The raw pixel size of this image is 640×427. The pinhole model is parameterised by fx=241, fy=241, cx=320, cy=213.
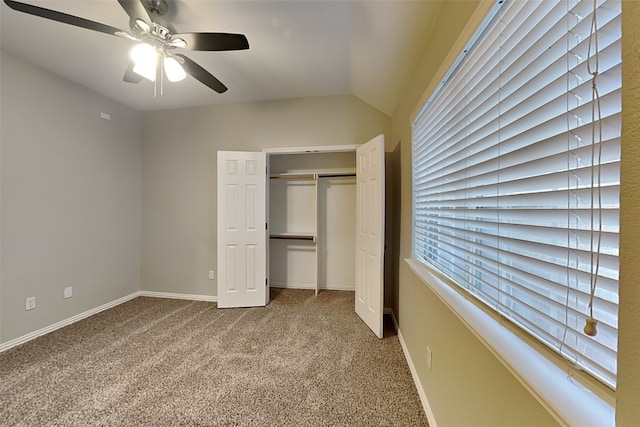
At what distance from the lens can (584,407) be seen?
0.49m

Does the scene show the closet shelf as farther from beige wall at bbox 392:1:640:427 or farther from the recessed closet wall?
beige wall at bbox 392:1:640:427

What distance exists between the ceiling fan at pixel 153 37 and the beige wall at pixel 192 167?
4.23ft

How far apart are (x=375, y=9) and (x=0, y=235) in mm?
3562

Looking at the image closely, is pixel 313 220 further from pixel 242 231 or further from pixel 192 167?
pixel 192 167

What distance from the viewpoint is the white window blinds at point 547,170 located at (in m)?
0.48

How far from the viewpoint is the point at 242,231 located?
3.10 metres

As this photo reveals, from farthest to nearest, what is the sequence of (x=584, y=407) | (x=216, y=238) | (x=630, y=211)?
(x=216, y=238) < (x=584, y=407) < (x=630, y=211)

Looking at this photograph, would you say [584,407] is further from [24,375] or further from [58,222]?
[58,222]

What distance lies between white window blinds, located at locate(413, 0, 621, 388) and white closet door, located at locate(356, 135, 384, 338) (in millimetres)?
1268

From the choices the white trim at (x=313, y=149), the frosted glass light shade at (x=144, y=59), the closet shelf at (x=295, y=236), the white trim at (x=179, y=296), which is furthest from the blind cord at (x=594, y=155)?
the white trim at (x=179, y=296)

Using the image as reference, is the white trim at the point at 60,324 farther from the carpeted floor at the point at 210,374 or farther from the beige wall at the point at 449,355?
the beige wall at the point at 449,355

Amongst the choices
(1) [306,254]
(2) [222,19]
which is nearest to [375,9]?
(2) [222,19]

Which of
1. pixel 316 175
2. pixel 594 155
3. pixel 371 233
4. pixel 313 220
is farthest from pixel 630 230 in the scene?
pixel 313 220

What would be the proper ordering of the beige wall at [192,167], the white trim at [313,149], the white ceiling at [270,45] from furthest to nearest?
the beige wall at [192,167] → the white trim at [313,149] → the white ceiling at [270,45]
